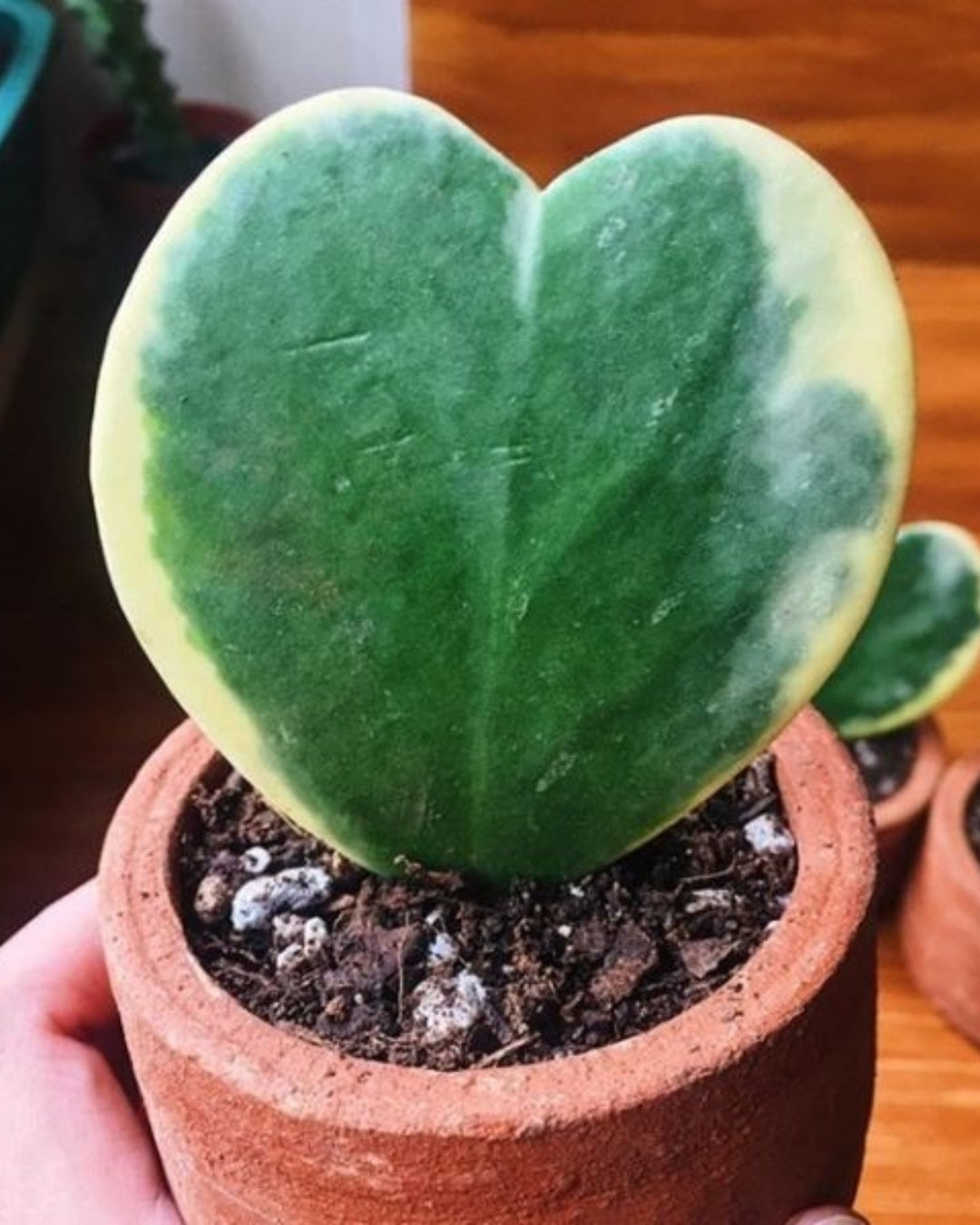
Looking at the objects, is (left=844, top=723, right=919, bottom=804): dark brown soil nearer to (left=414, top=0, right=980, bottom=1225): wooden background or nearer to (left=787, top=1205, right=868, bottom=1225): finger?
(left=414, top=0, right=980, bottom=1225): wooden background

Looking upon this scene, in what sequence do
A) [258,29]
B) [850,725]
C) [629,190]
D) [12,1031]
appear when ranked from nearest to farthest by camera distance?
1. [629,190]
2. [12,1031]
3. [850,725]
4. [258,29]

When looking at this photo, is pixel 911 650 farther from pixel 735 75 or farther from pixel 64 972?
pixel 64 972

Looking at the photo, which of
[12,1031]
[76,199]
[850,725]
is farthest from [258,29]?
[12,1031]

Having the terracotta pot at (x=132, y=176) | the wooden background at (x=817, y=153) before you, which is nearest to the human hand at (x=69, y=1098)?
the wooden background at (x=817, y=153)

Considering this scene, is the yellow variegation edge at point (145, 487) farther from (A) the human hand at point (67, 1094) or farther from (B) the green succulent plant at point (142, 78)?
(B) the green succulent plant at point (142, 78)

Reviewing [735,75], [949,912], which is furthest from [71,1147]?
[735,75]

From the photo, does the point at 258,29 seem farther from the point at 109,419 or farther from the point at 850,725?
the point at 109,419
